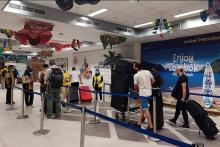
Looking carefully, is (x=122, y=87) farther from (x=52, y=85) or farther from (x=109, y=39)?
(x=109, y=39)

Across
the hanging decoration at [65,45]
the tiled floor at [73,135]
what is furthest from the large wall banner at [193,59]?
the hanging decoration at [65,45]

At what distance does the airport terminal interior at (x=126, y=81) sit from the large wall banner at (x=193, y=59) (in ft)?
0.11

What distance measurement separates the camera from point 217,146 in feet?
12.2

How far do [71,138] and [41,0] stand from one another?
3398mm

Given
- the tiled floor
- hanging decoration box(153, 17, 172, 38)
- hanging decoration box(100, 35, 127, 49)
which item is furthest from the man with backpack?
hanging decoration box(153, 17, 172, 38)

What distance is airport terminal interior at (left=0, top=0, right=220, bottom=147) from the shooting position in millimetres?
4016

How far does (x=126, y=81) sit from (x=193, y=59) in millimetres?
4014

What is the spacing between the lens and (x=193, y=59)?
7918 mm

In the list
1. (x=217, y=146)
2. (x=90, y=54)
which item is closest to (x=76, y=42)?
(x=90, y=54)

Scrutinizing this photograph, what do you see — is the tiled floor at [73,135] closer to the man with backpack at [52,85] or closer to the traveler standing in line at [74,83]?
the man with backpack at [52,85]

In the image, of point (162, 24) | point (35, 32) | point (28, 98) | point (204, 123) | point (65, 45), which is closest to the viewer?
point (204, 123)

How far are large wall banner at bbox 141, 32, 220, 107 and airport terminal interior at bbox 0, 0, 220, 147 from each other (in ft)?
0.11

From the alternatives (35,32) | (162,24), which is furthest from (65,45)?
(162,24)

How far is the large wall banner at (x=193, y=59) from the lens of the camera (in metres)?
7.29
